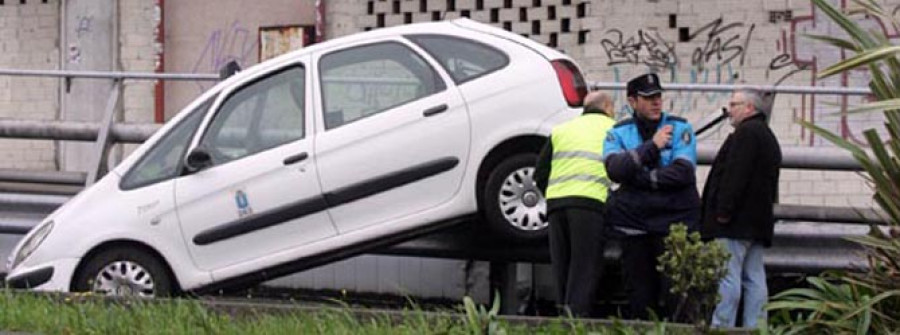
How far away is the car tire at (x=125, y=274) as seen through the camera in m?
11.1

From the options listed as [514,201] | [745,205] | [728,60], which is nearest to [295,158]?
[514,201]

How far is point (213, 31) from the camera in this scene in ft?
65.3

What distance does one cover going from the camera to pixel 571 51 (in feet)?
54.8

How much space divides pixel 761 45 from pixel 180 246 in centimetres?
659

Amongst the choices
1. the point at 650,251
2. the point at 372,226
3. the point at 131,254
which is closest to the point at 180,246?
the point at 131,254

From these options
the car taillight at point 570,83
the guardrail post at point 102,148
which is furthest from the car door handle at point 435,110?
the guardrail post at point 102,148

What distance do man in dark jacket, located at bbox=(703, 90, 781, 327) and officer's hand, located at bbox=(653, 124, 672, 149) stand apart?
1.09ft

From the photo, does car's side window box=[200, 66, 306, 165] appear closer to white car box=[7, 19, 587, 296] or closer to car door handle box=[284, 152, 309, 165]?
white car box=[7, 19, 587, 296]

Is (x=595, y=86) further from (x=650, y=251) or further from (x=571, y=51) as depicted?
(x=571, y=51)

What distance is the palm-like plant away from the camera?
7398mm

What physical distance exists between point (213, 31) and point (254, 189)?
9.21 meters

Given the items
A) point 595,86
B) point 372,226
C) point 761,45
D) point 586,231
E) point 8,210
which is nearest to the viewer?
point 586,231

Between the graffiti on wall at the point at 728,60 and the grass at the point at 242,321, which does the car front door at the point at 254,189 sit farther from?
the graffiti on wall at the point at 728,60

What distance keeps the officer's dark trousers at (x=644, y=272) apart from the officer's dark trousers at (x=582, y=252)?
0.57 feet
